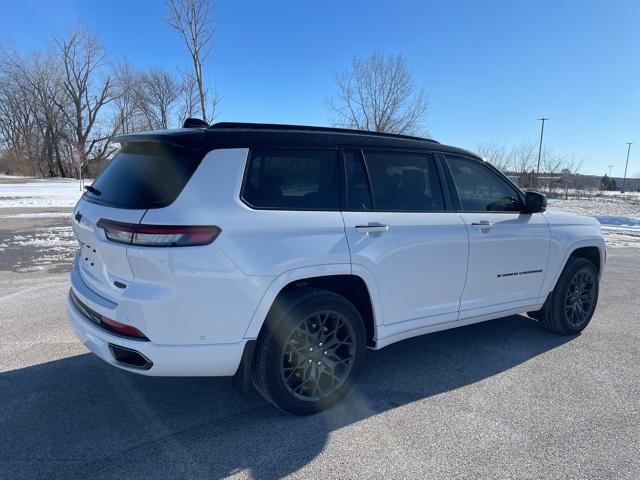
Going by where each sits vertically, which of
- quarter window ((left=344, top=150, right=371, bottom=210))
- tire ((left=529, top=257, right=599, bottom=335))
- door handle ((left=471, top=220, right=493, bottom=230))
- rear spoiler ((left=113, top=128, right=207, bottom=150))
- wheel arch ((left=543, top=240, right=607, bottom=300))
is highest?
rear spoiler ((left=113, top=128, right=207, bottom=150))

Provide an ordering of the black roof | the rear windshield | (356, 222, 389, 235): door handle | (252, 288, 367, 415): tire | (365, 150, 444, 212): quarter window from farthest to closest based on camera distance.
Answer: (365, 150, 444, 212): quarter window, (356, 222, 389, 235): door handle, (252, 288, 367, 415): tire, the black roof, the rear windshield

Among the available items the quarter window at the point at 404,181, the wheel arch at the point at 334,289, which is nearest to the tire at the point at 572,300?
the quarter window at the point at 404,181

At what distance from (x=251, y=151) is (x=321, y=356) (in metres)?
1.49

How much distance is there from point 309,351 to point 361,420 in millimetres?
589

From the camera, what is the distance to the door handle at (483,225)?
11.7 feet

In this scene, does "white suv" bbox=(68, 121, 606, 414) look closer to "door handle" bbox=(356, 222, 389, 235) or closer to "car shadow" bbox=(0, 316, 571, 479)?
"door handle" bbox=(356, 222, 389, 235)

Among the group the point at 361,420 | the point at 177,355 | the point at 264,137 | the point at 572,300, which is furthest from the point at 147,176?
the point at 572,300

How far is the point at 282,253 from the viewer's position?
102 inches

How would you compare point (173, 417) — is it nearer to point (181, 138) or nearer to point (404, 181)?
point (181, 138)

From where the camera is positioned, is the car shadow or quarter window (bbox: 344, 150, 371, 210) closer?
the car shadow

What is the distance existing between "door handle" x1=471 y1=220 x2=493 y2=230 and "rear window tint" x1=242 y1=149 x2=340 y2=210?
52.9 inches

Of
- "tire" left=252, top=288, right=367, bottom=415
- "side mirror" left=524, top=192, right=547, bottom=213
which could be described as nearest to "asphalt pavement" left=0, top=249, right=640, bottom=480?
"tire" left=252, top=288, right=367, bottom=415

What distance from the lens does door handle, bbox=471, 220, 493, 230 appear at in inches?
140

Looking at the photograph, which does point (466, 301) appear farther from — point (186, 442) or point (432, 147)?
point (186, 442)
